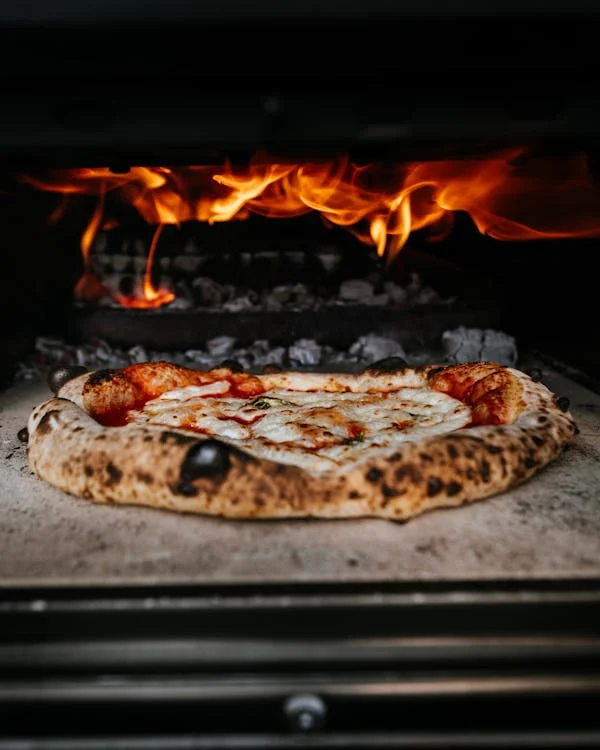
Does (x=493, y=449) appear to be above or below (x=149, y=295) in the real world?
below

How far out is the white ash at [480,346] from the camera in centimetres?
381

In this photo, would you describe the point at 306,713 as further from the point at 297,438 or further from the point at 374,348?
the point at 374,348

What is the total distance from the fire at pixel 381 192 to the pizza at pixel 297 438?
0.99 metres

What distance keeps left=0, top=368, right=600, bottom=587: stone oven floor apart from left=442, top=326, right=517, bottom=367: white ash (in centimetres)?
177

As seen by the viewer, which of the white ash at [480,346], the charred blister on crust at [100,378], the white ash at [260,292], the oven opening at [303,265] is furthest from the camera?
the white ash at [260,292]

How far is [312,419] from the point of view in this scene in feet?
7.70

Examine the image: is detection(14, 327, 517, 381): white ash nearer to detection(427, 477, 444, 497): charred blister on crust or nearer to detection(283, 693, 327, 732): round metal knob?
detection(427, 477, 444, 497): charred blister on crust

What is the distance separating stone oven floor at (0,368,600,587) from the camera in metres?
1.54

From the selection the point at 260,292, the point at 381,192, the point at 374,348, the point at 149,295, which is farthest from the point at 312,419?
the point at 149,295

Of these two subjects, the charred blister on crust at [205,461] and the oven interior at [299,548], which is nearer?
the oven interior at [299,548]

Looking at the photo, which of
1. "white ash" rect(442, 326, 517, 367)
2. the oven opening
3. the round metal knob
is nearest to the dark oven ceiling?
the oven opening

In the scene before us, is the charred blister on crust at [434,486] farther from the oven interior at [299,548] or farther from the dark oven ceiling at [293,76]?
the dark oven ceiling at [293,76]

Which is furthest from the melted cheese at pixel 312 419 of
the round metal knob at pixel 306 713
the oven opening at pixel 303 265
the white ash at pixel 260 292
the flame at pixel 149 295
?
the flame at pixel 149 295

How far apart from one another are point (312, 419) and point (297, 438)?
18 centimetres
